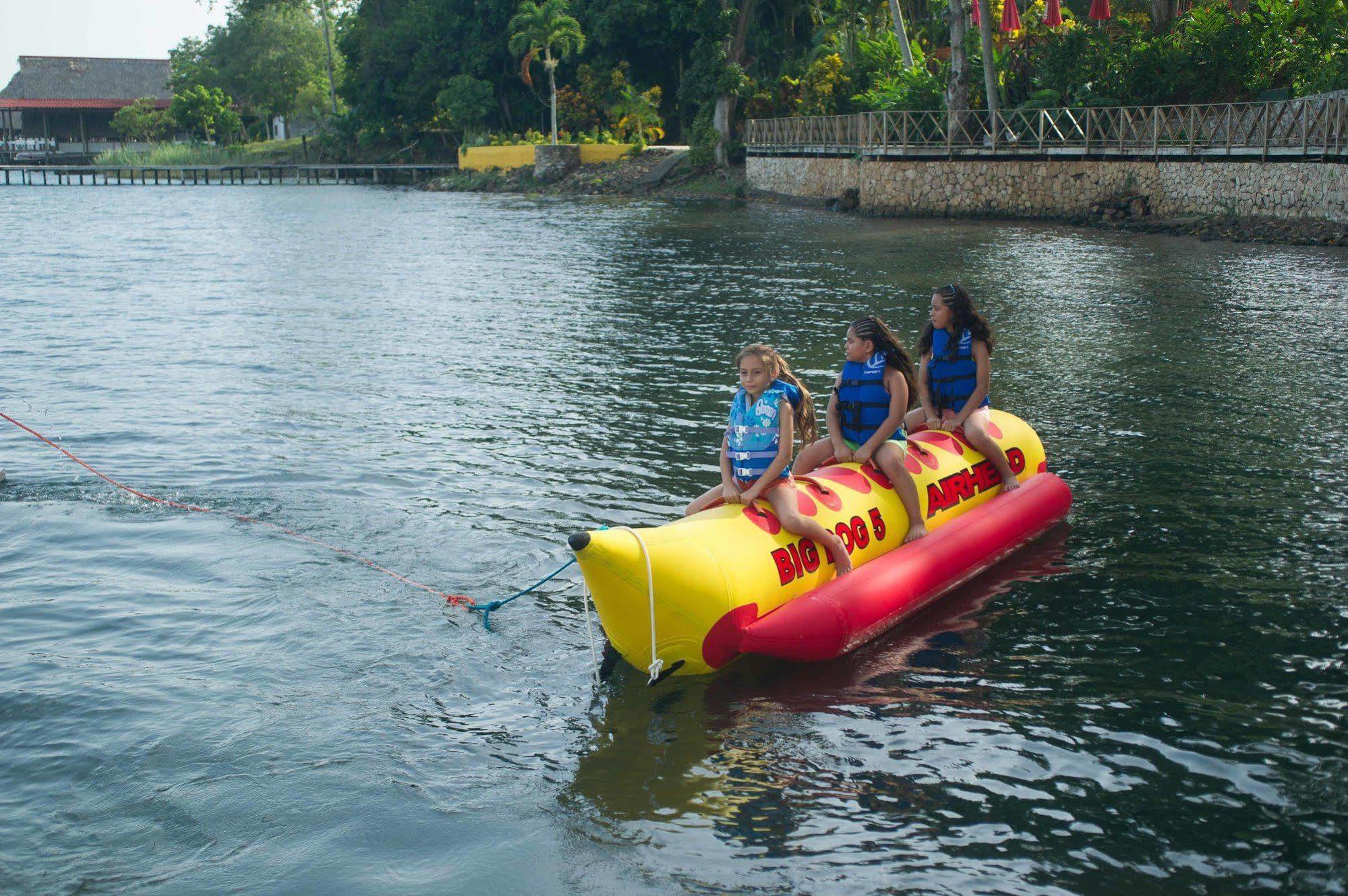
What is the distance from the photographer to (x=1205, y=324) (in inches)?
659

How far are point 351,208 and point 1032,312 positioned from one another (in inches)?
1398

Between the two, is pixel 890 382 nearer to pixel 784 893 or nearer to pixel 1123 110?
pixel 784 893

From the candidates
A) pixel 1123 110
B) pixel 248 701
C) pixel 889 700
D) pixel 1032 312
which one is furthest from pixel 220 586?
pixel 1123 110

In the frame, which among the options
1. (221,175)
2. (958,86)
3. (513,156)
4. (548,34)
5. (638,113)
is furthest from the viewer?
(221,175)

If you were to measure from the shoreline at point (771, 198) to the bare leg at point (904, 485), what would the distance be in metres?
20.3

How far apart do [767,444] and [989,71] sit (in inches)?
1177

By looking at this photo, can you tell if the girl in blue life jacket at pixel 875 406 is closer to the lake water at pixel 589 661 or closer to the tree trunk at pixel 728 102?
the lake water at pixel 589 661

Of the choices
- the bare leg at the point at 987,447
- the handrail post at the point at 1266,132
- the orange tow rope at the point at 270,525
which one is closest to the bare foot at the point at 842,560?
the bare leg at the point at 987,447

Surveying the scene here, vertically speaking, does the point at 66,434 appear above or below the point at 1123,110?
below

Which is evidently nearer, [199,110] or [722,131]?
[722,131]

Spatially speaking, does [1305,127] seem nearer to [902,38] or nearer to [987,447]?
[902,38]

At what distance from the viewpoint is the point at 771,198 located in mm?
45344

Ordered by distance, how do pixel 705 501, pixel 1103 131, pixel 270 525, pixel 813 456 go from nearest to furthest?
pixel 705 501
pixel 813 456
pixel 270 525
pixel 1103 131

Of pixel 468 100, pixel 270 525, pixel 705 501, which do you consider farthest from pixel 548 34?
pixel 705 501
